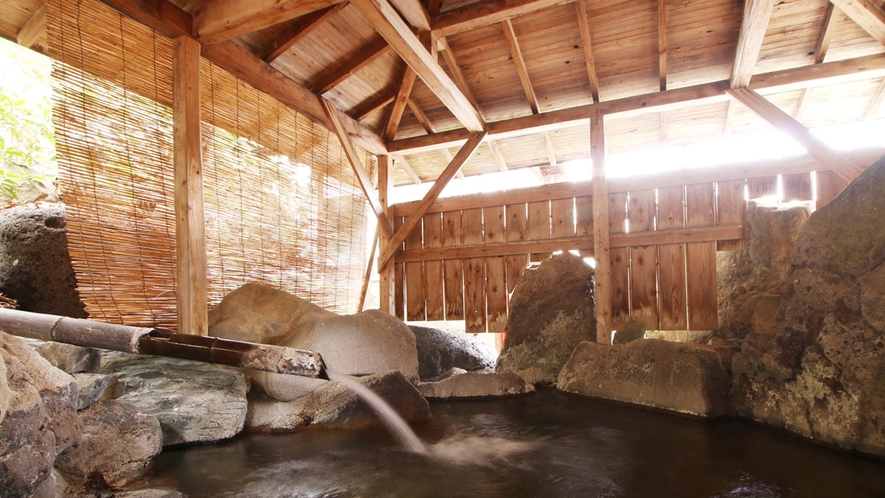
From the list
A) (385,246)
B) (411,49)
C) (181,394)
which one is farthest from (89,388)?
(385,246)

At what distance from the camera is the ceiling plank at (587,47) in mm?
5375

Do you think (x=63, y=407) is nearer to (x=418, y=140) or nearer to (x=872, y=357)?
(x=872, y=357)

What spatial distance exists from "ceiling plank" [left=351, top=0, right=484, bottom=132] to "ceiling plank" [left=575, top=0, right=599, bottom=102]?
154 centimetres

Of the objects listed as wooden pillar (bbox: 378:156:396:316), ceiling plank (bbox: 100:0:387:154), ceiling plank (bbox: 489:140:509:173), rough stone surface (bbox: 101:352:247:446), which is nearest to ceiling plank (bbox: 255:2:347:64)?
ceiling plank (bbox: 100:0:387:154)

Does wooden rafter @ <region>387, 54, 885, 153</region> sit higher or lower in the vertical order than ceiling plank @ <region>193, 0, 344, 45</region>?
lower

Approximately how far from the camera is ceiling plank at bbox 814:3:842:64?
4934mm

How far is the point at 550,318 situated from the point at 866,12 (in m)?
4.47

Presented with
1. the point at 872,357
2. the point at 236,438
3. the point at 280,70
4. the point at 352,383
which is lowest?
the point at 236,438

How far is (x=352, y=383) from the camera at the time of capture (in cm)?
402

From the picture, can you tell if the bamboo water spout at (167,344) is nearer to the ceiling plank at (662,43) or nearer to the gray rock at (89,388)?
the gray rock at (89,388)

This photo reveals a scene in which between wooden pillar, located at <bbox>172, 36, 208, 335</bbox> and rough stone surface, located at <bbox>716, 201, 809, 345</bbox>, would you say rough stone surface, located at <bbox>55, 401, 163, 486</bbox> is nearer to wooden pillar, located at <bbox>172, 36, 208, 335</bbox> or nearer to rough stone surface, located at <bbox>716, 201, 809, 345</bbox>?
wooden pillar, located at <bbox>172, 36, 208, 335</bbox>

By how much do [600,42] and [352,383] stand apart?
4.94 metres

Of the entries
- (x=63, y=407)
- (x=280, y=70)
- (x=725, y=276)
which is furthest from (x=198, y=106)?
(x=725, y=276)

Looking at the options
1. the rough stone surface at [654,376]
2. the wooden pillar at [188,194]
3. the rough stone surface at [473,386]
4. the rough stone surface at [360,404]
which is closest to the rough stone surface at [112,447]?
the wooden pillar at [188,194]
